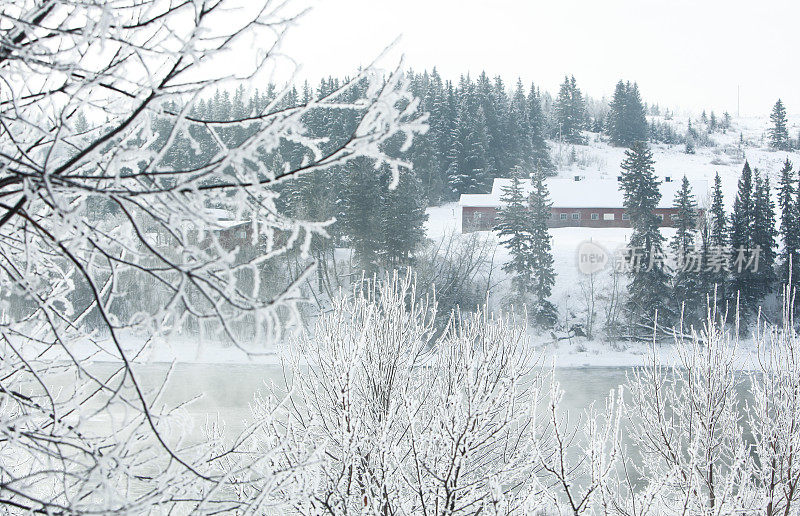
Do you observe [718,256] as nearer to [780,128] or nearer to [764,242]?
[764,242]

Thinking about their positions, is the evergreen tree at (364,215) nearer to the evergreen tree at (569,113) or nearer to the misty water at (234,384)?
the misty water at (234,384)

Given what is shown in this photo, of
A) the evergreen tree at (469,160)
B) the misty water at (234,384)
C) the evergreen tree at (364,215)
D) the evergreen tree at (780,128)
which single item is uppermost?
the evergreen tree at (780,128)

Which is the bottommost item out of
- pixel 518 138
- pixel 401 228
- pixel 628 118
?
pixel 401 228

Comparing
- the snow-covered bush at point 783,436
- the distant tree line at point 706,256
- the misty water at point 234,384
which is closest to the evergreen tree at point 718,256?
the distant tree line at point 706,256

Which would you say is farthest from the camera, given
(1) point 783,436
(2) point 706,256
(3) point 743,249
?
(3) point 743,249

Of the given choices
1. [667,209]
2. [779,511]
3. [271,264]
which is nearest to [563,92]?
[667,209]

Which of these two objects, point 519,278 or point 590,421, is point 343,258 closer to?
point 519,278

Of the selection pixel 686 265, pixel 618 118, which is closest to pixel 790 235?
pixel 686 265

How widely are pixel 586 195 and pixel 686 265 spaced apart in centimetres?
2047

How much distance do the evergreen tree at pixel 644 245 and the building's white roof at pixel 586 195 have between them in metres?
15.2

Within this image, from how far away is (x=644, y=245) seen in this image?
31.5m

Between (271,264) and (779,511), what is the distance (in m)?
24.6

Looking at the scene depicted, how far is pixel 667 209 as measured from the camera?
157ft

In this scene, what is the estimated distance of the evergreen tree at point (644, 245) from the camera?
99.4 feet
